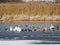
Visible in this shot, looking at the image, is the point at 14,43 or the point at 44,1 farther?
the point at 44,1

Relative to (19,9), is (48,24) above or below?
below

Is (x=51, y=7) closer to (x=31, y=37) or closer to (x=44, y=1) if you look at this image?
(x=44, y=1)

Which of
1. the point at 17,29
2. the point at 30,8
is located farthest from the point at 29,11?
the point at 17,29

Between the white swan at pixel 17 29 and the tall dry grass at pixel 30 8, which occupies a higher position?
the tall dry grass at pixel 30 8

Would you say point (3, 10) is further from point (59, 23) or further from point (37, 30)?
point (59, 23)

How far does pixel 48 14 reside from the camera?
4.83ft

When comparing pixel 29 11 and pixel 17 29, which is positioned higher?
pixel 29 11

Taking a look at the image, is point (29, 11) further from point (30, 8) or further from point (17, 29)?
point (17, 29)

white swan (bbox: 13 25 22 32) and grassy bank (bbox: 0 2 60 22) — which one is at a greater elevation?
grassy bank (bbox: 0 2 60 22)

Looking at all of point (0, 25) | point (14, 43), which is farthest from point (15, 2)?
point (14, 43)

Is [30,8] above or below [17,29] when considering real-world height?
above

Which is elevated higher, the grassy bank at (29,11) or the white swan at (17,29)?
the grassy bank at (29,11)

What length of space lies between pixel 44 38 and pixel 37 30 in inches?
4.0

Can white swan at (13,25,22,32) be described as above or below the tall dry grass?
below
